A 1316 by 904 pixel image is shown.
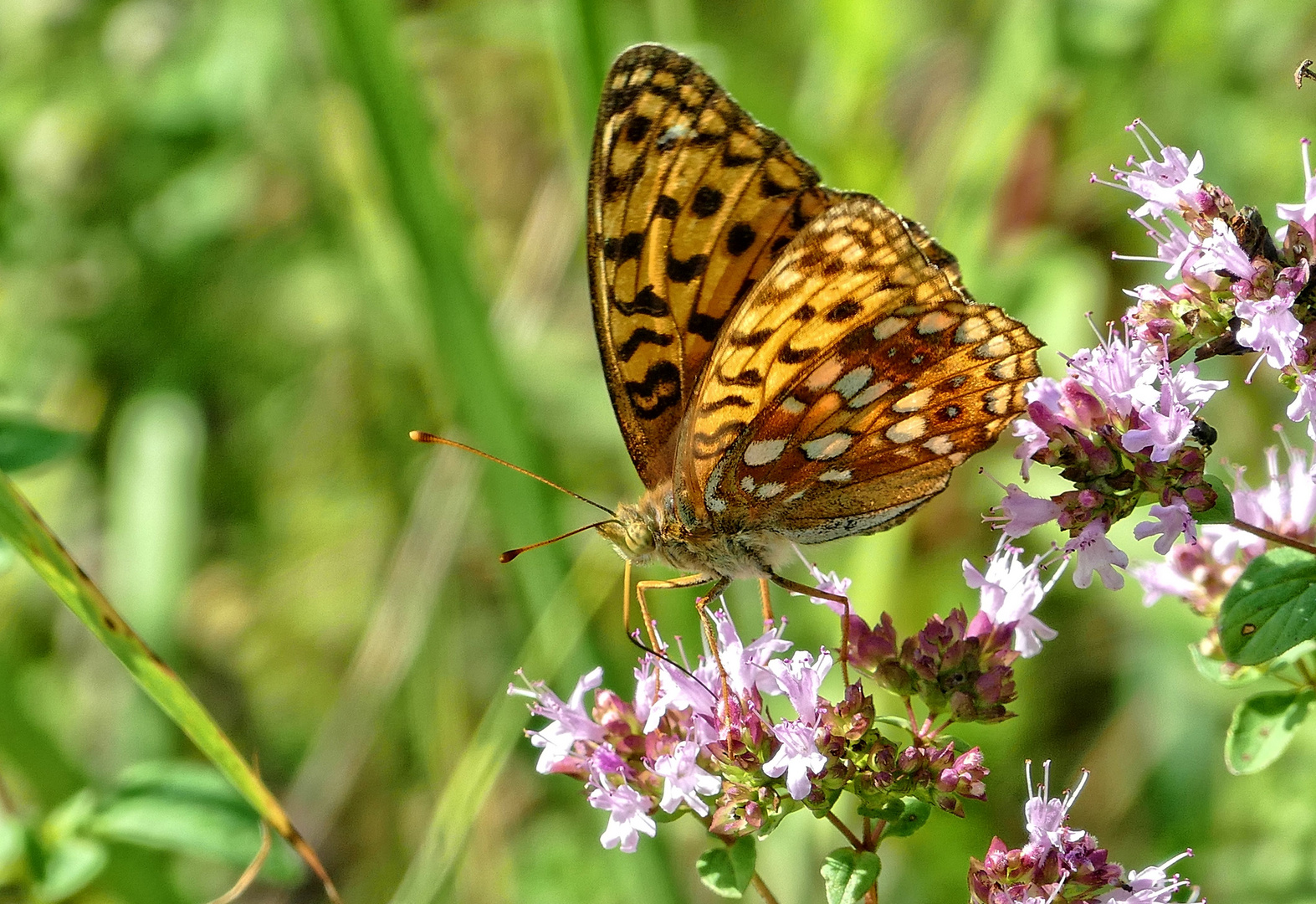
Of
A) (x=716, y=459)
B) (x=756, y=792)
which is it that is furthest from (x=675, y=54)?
(x=756, y=792)

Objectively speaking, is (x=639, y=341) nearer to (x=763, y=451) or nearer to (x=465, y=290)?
(x=763, y=451)

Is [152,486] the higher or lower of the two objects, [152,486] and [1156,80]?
the lower

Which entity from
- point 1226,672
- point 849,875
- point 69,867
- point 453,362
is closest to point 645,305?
point 453,362

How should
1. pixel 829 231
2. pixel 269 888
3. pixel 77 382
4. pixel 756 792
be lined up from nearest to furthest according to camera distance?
pixel 756 792 → pixel 829 231 → pixel 269 888 → pixel 77 382

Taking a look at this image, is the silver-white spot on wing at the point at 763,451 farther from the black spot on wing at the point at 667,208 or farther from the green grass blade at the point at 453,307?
the green grass blade at the point at 453,307

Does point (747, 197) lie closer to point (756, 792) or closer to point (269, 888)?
point (756, 792)

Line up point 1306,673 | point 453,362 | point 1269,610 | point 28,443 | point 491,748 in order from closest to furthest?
point 1269,610 < point 1306,673 < point 28,443 < point 491,748 < point 453,362

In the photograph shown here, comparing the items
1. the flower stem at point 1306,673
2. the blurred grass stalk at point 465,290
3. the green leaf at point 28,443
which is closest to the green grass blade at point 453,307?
the blurred grass stalk at point 465,290
